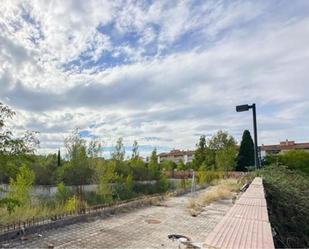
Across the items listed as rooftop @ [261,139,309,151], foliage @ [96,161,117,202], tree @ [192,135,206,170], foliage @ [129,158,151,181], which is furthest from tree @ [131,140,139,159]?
rooftop @ [261,139,309,151]

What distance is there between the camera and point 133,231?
577cm

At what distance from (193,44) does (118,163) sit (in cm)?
1019

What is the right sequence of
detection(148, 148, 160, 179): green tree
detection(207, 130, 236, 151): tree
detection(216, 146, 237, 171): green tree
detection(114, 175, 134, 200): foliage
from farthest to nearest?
1. detection(207, 130, 236, 151): tree
2. detection(216, 146, 237, 171): green tree
3. detection(148, 148, 160, 179): green tree
4. detection(114, 175, 134, 200): foliage

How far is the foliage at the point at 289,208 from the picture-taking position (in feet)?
19.3

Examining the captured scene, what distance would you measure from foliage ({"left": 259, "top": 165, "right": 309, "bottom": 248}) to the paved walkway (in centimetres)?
138

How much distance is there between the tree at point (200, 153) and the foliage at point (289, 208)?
24209mm

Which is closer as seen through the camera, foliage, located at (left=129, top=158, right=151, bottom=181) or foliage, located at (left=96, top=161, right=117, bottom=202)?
foliage, located at (left=96, top=161, right=117, bottom=202)

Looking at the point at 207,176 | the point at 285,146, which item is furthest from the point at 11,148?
the point at 285,146

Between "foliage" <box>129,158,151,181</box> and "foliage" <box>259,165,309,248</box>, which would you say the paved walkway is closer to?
"foliage" <box>259,165,309,248</box>

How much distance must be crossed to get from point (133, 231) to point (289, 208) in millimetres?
3899

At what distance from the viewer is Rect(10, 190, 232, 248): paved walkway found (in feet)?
15.8

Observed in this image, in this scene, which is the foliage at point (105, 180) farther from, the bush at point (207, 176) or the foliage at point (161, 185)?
the bush at point (207, 176)

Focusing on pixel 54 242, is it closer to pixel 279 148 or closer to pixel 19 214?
pixel 19 214

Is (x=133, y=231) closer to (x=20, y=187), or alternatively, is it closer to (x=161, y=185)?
(x=20, y=187)
